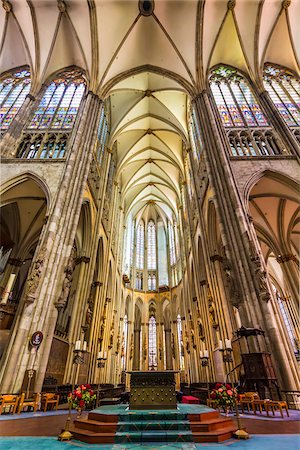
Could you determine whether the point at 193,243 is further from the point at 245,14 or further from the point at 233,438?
the point at 245,14

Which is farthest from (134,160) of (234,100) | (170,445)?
(170,445)

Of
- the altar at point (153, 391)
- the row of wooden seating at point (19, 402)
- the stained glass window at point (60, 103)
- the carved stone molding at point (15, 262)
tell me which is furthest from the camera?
the carved stone molding at point (15, 262)

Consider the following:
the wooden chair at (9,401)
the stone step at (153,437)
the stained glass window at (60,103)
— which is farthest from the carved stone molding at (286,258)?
the stained glass window at (60,103)

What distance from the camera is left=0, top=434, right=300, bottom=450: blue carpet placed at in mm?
3248

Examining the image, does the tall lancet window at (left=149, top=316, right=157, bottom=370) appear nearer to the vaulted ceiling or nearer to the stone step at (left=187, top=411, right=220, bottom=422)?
the vaulted ceiling

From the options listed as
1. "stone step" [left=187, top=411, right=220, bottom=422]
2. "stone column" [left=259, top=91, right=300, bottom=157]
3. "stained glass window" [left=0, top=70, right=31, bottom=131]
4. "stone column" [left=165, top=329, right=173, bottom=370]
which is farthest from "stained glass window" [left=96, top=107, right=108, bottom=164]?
"stone column" [left=165, top=329, right=173, bottom=370]

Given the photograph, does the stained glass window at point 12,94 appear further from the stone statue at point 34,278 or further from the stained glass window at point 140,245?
the stained glass window at point 140,245

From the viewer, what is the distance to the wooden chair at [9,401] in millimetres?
6223

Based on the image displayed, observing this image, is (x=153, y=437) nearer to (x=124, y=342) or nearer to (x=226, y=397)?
(x=226, y=397)

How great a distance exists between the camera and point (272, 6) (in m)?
16.0

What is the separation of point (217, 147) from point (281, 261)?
826cm

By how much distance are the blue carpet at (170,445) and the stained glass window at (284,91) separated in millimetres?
14927

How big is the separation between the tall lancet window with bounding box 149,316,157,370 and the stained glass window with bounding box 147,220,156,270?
6.33m

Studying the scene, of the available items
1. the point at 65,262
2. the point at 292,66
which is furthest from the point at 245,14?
the point at 65,262
